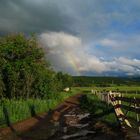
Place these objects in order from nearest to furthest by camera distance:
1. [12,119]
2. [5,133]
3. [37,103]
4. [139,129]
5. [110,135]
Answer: [139,129] → [110,135] → [5,133] → [12,119] → [37,103]

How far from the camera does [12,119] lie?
2622 centimetres

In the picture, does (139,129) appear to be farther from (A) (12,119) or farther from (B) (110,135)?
(A) (12,119)

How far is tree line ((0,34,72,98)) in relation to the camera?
39438 millimetres

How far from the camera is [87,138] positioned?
54.9 feet

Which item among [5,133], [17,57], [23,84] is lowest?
[5,133]

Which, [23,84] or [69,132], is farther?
[23,84]

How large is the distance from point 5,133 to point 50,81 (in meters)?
23.0

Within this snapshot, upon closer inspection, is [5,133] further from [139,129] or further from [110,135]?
[139,129]

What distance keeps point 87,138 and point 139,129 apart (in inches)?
110

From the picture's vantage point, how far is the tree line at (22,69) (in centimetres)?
3944

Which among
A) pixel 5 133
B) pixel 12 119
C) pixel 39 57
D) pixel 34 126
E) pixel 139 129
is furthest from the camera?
pixel 39 57

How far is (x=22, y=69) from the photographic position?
39.7 meters

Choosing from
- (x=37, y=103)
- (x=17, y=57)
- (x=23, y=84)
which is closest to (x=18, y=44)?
(x=17, y=57)

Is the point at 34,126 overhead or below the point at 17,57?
below
